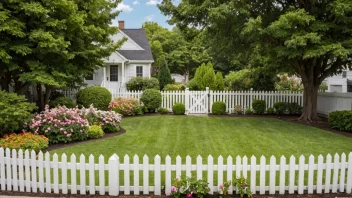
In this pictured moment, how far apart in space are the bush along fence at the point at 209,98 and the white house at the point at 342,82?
27.6 feet

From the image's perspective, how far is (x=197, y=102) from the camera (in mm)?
16234

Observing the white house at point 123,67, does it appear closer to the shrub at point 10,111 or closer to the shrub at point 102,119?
the shrub at point 102,119

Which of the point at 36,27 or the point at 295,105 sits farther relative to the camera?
the point at 295,105

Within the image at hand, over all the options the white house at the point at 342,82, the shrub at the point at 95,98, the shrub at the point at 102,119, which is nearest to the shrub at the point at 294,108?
the white house at the point at 342,82

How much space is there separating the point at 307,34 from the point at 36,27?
867 centimetres

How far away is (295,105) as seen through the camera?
1556cm

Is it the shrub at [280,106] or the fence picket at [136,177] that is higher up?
the shrub at [280,106]

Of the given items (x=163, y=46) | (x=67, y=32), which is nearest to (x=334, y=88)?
(x=67, y=32)

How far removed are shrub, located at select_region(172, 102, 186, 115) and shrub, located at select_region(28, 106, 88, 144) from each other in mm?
6912

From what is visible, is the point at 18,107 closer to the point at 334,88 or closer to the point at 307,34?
the point at 307,34

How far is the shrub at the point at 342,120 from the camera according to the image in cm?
1084

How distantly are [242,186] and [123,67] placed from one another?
19.4 meters

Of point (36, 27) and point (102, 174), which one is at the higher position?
point (36, 27)

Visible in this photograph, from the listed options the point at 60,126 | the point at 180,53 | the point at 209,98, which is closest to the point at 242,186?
the point at 60,126
